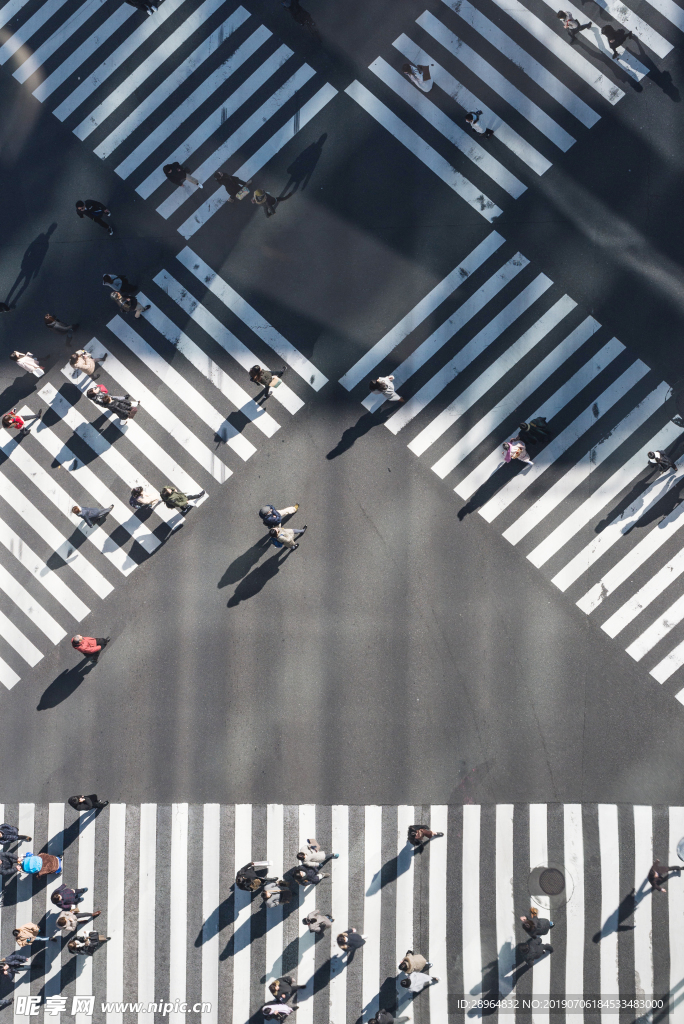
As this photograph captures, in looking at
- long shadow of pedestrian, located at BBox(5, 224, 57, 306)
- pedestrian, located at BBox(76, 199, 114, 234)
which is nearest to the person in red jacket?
long shadow of pedestrian, located at BBox(5, 224, 57, 306)

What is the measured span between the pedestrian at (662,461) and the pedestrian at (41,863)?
608 inches

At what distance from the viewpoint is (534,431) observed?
547 inches

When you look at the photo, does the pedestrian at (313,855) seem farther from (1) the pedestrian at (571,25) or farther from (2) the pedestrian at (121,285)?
(1) the pedestrian at (571,25)

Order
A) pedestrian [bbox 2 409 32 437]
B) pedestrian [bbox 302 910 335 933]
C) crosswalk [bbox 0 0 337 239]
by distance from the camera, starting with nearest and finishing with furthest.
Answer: pedestrian [bbox 302 910 335 933] → pedestrian [bbox 2 409 32 437] → crosswalk [bbox 0 0 337 239]

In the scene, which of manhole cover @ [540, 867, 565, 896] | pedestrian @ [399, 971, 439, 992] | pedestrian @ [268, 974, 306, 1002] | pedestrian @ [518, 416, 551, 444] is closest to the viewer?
pedestrian @ [268, 974, 306, 1002]

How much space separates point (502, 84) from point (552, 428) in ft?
25.5

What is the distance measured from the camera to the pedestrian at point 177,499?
45.2ft

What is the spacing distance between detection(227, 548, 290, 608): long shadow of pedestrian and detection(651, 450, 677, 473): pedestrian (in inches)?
316

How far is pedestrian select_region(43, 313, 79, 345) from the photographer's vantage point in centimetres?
1431

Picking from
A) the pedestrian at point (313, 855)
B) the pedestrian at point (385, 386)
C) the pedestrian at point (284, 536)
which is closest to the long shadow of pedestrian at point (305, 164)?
the pedestrian at point (385, 386)

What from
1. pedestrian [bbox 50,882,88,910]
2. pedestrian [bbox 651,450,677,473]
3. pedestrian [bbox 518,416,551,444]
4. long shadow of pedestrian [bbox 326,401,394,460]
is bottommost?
pedestrian [bbox 50,882,88,910]

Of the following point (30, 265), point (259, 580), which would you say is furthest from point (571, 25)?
point (259, 580)

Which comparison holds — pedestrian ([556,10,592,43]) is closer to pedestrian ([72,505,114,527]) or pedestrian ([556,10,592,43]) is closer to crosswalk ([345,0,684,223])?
crosswalk ([345,0,684,223])

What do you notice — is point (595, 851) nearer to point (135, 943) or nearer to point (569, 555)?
point (569, 555)
